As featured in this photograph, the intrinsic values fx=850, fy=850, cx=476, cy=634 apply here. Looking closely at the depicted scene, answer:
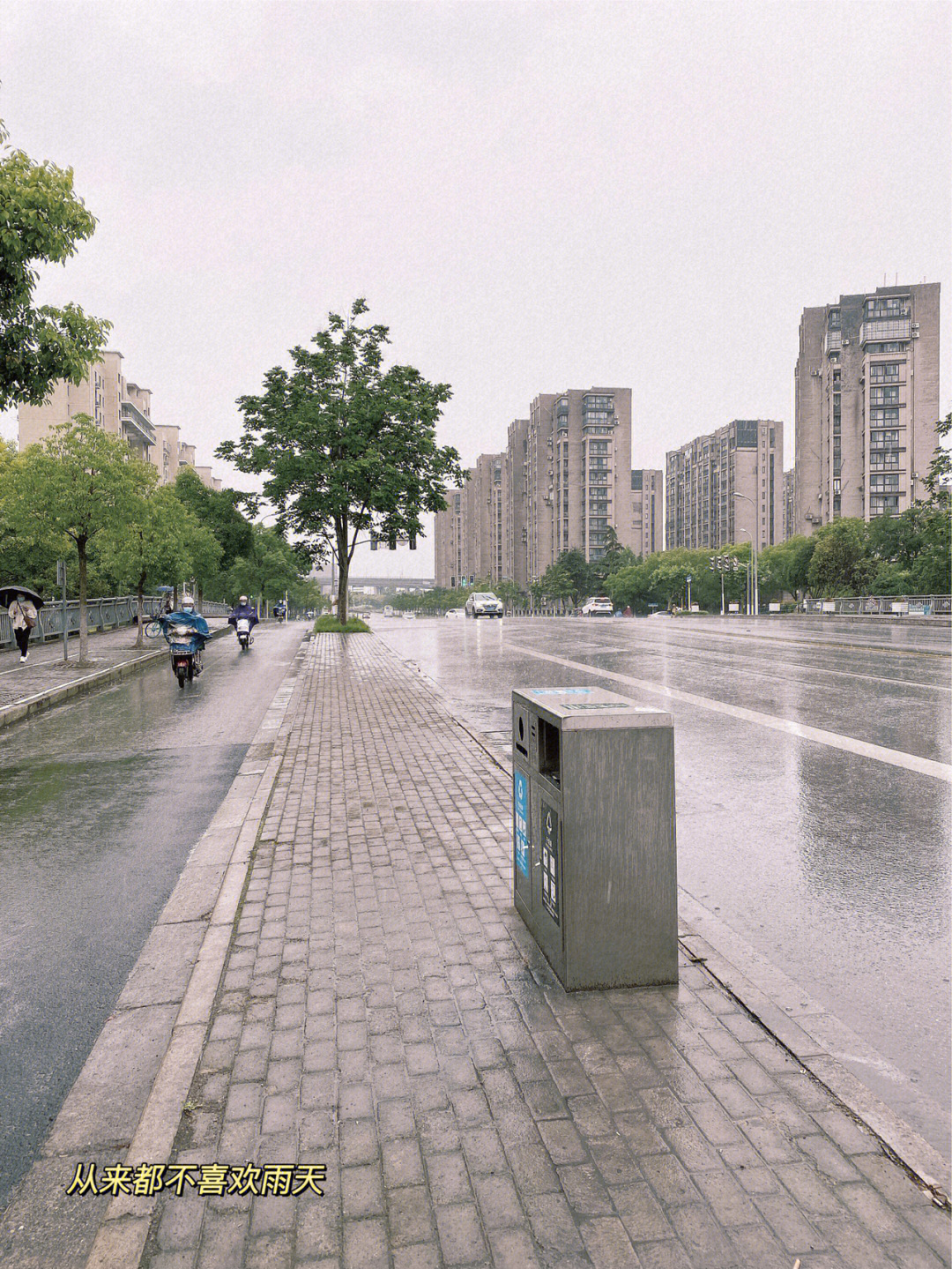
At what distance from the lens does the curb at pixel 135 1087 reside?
2268 millimetres

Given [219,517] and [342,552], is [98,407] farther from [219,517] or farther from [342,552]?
[342,552]

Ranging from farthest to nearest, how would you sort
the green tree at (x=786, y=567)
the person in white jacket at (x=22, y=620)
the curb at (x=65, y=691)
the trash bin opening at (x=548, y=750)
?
the green tree at (x=786, y=567)
the person in white jacket at (x=22, y=620)
the curb at (x=65, y=691)
the trash bin opening at (x=548, y=750)

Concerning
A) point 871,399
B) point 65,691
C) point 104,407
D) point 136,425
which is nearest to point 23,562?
point 65,691

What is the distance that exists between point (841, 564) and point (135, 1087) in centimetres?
8347

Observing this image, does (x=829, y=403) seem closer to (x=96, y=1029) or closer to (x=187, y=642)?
(x=187, y=642)

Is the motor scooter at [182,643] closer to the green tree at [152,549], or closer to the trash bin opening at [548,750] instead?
the green tree at [152,549]

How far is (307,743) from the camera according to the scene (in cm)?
913

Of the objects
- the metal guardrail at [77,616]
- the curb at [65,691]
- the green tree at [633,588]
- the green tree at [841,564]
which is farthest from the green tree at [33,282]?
the green tree at [633,588]

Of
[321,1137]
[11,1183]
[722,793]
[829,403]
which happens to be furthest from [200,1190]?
[829,403]

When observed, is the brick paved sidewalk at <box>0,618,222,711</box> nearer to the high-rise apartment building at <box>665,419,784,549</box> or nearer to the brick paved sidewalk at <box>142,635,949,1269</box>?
the brick paved sidewalk at <box>142,635,949,1269</box>

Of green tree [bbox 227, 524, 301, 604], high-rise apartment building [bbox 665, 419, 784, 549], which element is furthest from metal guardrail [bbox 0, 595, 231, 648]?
high-rise apartment building [bbox 665, 419, 784, 549]

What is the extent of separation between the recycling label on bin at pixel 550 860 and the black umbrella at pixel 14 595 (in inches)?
885

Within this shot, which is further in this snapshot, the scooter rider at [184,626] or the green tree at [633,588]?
the green tree at [633,588]

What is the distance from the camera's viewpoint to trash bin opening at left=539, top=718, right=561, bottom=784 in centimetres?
360
